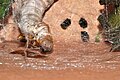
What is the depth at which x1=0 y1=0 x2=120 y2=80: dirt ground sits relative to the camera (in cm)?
442

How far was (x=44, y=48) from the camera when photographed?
196 inches

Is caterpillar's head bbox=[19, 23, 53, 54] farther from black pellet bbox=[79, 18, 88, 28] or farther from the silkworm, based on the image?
black pellet bbox=[79, 18, 88, 28]

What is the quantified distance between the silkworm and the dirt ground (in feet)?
0.55

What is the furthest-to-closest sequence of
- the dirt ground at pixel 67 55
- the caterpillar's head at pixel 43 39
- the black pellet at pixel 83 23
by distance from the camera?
the black pellet at pixel 83 23 < the caterpillar's head at pixel 43 39 < the dirt ground at pixel 67 55

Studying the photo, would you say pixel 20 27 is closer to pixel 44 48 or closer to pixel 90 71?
pixel 44 48

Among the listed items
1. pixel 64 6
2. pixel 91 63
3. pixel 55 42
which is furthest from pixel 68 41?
pixel 91 63

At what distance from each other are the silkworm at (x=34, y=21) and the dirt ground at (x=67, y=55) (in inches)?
6.6

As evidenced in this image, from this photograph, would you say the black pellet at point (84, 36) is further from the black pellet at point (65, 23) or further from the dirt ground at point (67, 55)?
the black pellet at point (65, 23)

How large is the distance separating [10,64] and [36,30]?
2.03 ft

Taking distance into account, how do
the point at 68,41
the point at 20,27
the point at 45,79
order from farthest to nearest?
the point at 68,41 < the point at 20,27 < the point at 45,79

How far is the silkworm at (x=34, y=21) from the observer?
16.4 ft

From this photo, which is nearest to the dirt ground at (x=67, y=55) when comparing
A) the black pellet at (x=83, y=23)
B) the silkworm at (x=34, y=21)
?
the black pellet at (x=83, y=23)

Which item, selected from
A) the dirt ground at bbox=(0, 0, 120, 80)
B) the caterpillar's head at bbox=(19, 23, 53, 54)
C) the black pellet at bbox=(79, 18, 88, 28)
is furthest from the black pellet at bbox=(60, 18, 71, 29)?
the caterpillar's head at bbox=(19, 23, 53, 54)

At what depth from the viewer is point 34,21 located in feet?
17.3
